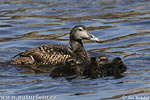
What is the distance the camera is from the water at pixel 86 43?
848 cm

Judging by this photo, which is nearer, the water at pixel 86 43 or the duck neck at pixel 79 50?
the water at pixel 86 43

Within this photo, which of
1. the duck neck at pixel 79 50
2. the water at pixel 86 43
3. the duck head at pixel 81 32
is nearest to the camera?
the water at pixel 86 43

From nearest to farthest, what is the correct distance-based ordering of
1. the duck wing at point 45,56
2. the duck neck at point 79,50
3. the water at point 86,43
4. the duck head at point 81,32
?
the water at point 86,43 < the duck wing at point 45,56 < the duck neck at point 79,50 < the duck head at point 81,32

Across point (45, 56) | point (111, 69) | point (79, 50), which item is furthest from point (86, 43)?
point (111, 69)

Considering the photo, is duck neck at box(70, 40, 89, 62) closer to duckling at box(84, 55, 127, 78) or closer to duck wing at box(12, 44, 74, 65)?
duck wing at box(12, 44, 74, 65)

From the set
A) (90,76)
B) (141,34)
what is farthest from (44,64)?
(141,34)

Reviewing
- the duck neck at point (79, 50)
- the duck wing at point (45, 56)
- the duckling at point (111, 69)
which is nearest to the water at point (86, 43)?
the duckling at point (111, 69)

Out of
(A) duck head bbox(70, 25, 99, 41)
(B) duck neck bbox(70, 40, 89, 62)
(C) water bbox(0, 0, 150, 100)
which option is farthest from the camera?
(A) duck head bbox(70, 25, 99, 41)

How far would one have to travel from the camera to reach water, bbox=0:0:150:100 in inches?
334

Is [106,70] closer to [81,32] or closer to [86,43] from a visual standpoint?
[81,32]

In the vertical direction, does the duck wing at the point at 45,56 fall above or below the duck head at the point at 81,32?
below

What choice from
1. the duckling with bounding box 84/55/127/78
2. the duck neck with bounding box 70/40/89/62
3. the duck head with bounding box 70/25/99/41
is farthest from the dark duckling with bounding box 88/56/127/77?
the duck head with bounding box 70/25/99/41

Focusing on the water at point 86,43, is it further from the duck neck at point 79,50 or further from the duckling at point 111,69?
the duck neck at point 79,50

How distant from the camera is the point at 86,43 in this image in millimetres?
14156
